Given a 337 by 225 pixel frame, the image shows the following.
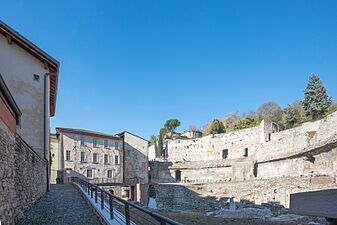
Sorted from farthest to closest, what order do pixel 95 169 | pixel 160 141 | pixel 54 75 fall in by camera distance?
pixel 160 141 < pixel 95 169 < pixel 54 75

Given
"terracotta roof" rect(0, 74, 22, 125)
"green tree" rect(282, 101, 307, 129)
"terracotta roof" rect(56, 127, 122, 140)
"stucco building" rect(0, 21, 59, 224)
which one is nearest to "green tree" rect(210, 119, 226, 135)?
"green tree" rect(282, 101, 307, 129)

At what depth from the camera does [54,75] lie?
1888 centimetres

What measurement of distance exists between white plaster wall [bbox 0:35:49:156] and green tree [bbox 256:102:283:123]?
47.8 meters

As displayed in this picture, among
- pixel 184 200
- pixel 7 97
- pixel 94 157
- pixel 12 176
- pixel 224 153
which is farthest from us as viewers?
pixel 224 153

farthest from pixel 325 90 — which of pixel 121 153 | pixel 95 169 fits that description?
pixel 95 169

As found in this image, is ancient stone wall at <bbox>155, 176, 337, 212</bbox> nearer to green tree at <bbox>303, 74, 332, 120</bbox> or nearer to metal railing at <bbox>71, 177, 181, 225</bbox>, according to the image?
green tree at <bbox>303, 74, 332, 120</bbox>

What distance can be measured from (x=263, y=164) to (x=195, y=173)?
11622 millimetres

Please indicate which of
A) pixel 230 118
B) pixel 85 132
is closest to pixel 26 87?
pixel 85 132

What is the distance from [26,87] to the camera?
16500 mm

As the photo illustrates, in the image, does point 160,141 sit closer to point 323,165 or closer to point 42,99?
point 323,165

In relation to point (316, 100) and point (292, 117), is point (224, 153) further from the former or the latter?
point (316, 100)

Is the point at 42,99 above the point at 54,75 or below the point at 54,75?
below

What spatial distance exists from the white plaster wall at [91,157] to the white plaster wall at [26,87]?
21909mm

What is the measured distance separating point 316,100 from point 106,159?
3049 centimetres
